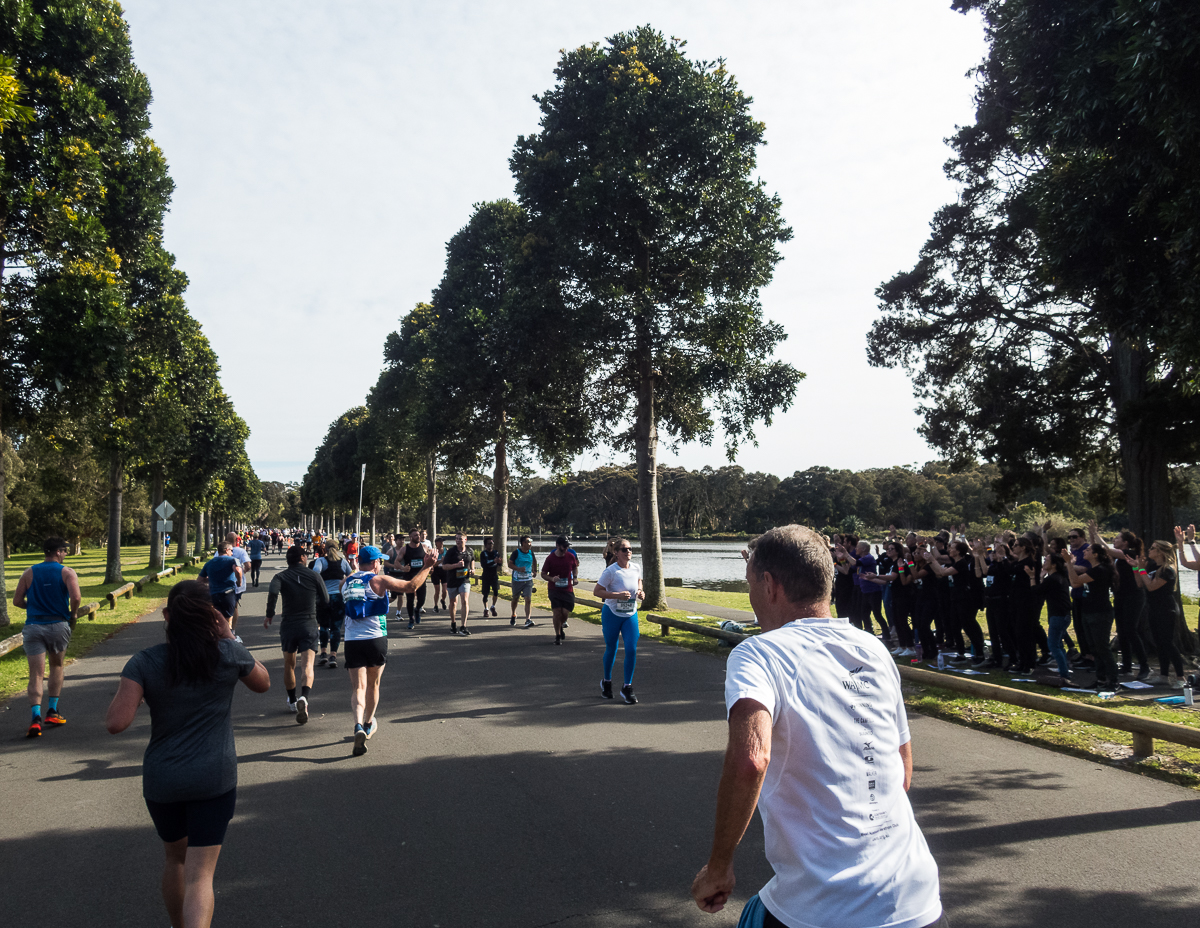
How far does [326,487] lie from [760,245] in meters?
58.7

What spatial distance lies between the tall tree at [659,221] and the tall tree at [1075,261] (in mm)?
3412

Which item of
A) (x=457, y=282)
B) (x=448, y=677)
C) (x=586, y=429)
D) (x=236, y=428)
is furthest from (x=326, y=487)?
(x=448, y=677)

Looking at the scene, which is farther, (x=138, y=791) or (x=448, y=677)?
(x=448, y=677)

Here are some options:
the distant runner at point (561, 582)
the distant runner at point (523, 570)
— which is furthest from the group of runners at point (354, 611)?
the distant runner at point (523, 570)

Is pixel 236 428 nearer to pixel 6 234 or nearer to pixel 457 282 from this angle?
pixel 457 282

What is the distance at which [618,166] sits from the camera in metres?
18.1

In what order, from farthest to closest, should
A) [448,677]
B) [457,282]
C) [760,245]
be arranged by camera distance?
[457,282], [760,245], [448,677]

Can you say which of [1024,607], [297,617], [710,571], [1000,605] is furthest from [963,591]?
[710,571]

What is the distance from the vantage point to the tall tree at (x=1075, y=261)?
755cm

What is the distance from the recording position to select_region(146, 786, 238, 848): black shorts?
354 centimetres

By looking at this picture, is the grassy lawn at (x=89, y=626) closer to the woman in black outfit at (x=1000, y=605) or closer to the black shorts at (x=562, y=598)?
the black shorts at (x=562, y=598)

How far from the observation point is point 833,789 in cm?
211

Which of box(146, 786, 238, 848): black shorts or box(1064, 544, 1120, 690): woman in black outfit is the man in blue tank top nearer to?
box(146, 786, 238, 848): black shorts

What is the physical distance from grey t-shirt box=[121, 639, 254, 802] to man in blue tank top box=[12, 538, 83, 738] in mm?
5399
